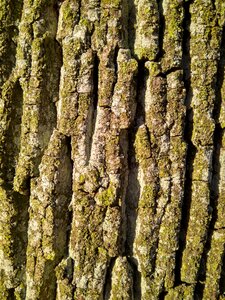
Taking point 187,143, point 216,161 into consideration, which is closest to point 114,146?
point 187,143

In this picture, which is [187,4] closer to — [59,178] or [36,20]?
[36,20]

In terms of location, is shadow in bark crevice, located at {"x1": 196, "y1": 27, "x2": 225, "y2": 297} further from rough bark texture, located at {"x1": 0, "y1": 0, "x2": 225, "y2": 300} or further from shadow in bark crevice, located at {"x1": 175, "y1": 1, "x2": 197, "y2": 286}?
shadow in bark crevice, located at {"x1": 175, "y1": 1, "x2": 197, "y2": 286}

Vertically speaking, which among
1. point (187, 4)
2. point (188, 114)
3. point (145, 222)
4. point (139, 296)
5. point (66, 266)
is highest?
point (187, 4)

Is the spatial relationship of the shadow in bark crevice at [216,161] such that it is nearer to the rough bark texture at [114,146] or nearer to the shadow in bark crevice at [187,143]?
the rough bark texture at [114,146]

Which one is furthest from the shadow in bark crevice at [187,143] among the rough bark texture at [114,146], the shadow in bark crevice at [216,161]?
the shadow in bark crevice at [216,161]

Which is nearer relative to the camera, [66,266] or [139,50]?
[139,50]

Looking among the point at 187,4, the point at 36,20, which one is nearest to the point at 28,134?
the point at 36,20

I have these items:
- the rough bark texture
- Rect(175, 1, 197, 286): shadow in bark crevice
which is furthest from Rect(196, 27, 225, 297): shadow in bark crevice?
Rect(175, 1, 197, 286): shadow in bark crevice

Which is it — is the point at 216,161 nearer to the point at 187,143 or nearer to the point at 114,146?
the point at 187,143
